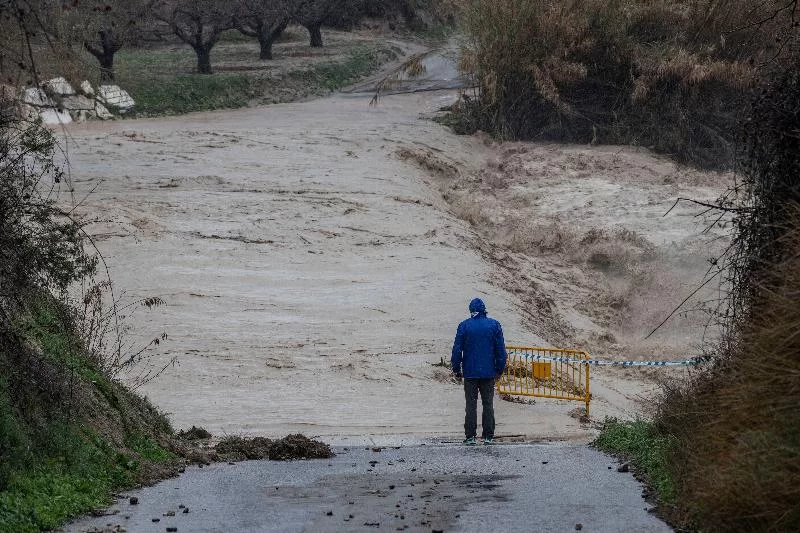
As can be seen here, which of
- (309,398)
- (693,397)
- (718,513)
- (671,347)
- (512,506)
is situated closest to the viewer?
(718,513)

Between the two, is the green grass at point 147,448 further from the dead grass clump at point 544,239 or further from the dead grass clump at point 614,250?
the dead grass clump at point 544,239

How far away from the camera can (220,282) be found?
26406mm

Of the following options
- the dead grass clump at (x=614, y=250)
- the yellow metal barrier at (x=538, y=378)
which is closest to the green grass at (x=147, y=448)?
the yellow metal barrier at (x=538, y=378)

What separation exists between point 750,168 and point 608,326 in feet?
67.1

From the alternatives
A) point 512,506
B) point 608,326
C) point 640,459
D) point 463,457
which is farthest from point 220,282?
point 512,506

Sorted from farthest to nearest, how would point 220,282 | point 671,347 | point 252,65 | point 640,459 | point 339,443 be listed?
point 252,65 < point 671,347 < point 220,282 < point 339,443 < point 640,459

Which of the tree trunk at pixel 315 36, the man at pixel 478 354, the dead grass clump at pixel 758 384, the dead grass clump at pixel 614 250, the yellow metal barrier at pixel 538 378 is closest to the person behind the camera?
the dead grass clump at pixel 758 384

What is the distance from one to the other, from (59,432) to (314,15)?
50.3 m

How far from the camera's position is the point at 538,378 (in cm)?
2059

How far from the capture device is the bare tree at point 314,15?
197 feet

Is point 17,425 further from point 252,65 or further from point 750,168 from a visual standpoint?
point 252,65

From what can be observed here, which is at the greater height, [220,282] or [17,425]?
[17,425]

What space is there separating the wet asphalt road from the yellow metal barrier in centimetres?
594

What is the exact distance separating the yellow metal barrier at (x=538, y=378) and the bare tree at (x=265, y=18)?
35219mm
